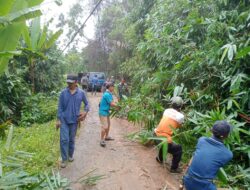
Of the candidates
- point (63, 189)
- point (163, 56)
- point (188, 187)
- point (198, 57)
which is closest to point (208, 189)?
point (188, 187)

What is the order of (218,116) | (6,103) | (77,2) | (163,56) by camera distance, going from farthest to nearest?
(77,2) → (6,103) → (163,56) → (218,116)

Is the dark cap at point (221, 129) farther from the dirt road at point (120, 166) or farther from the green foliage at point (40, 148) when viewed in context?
the green foliage at point (40, 148)

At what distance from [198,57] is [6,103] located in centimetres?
817

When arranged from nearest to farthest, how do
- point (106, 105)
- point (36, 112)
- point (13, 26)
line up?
point (13, 26) < point (106, 105) < point (36, 112)

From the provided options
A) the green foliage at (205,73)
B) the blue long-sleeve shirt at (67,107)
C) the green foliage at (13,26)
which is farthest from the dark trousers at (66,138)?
the green foliage at (13,26)

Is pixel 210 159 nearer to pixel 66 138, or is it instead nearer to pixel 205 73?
pixel 66 138

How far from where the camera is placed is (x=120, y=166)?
6719mm

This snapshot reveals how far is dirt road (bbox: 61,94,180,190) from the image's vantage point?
18.8ft

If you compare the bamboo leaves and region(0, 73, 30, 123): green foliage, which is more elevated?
the bamboo leaves

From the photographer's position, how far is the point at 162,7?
11.0 meters

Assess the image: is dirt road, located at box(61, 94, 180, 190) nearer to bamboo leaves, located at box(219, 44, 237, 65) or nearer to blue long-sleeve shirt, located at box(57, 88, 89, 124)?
blue long-sleeve shirt, located at box(57, 88, 89, 124)

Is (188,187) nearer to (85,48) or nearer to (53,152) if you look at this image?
(53,152)

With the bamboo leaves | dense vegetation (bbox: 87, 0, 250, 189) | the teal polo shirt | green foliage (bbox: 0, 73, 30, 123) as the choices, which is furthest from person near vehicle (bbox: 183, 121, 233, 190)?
green foliage (bbox: 0, 73, 30, 123)

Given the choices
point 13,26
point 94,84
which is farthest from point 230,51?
point 94,84
